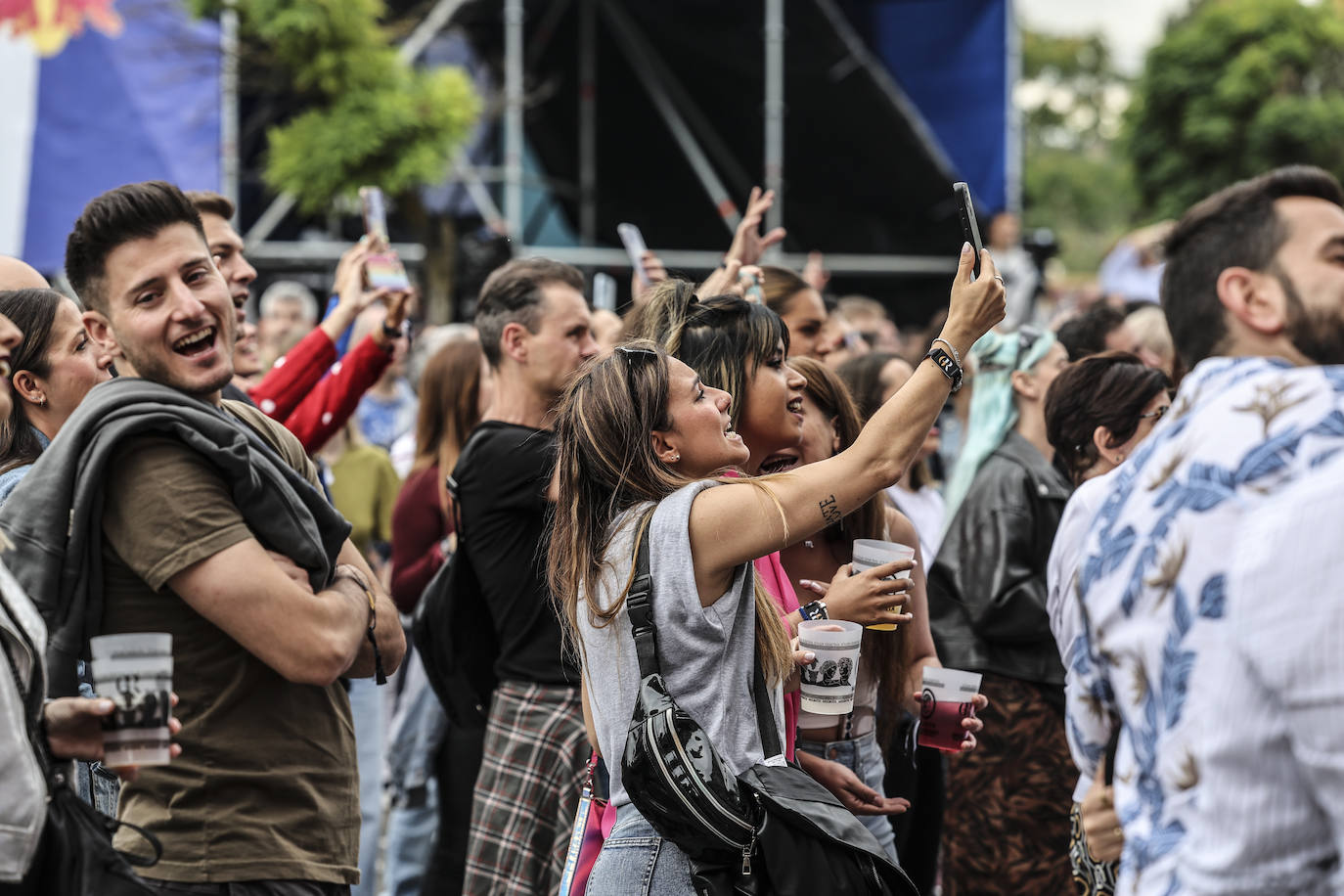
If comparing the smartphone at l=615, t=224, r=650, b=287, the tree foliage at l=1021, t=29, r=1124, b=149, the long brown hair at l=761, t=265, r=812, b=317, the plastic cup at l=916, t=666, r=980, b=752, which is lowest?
the plastic cup at l=916, t=666, r=980, b=752

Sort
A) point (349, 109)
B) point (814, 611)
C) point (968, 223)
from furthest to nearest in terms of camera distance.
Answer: point (349, 109) → point (814, 611) → point (968, 223)

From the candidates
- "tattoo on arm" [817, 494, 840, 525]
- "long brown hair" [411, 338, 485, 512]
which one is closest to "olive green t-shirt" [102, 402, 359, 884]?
"tattoo on arm" [817, 494, 840, 525]

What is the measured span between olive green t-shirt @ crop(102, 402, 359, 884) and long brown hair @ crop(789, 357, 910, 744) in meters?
1.69

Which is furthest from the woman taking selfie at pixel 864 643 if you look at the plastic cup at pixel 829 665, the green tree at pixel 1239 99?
the green tree at pixel 1239 99

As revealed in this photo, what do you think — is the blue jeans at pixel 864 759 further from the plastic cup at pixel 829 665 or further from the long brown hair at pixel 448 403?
the long brown hair at pixel 448 403

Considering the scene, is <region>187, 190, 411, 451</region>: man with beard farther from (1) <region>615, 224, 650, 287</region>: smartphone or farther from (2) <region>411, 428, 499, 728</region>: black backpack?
(1) <region>615, 224, 650, 287</region>: smartphone

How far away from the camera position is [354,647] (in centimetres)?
272

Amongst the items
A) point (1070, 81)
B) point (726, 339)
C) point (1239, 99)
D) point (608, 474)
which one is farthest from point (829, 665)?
point (1070, 81)

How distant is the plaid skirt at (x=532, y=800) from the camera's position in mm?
4016

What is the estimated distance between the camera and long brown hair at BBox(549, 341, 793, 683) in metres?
2.92

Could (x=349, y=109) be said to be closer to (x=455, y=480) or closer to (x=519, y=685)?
(x=455, y=480)

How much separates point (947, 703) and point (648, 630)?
1.08m

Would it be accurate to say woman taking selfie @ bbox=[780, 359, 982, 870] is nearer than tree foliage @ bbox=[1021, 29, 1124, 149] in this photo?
Yes

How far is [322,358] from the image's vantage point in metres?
4.47
